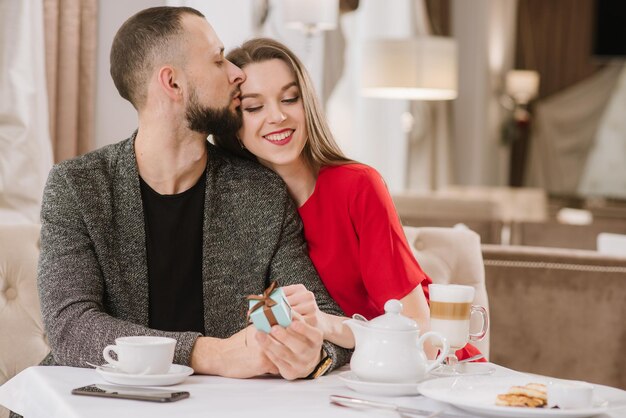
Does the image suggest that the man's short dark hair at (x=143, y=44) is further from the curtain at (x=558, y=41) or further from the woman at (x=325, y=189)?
the curtain at (x=558, y=41)

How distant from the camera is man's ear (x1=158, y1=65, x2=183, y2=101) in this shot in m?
2.02

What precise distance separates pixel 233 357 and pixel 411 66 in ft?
14.1

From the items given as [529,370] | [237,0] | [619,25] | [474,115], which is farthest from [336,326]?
[619,25]

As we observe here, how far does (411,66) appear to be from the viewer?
5684 millimetres

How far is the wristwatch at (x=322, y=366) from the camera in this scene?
1.63 metres

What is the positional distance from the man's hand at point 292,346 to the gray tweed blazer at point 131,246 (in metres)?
0.15

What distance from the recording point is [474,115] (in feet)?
35.2

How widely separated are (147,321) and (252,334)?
384 millimetres

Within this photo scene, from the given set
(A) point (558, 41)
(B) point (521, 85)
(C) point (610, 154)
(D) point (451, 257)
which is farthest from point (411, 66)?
(A) point (558, 41)

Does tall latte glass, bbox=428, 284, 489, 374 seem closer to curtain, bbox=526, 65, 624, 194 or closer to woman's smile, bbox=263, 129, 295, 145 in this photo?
woman's smile, bbox=263, 129, 295, 145

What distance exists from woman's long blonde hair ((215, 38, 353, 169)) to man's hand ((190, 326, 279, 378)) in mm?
620

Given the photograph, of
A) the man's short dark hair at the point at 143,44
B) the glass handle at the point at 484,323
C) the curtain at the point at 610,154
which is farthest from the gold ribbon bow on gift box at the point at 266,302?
the curtain at the point at 610,154

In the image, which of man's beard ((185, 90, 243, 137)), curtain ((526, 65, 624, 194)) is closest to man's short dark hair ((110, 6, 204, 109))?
man's beard ((185, 90, 243, 137))

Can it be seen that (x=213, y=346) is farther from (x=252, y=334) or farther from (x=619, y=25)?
(x=619, y=25)
